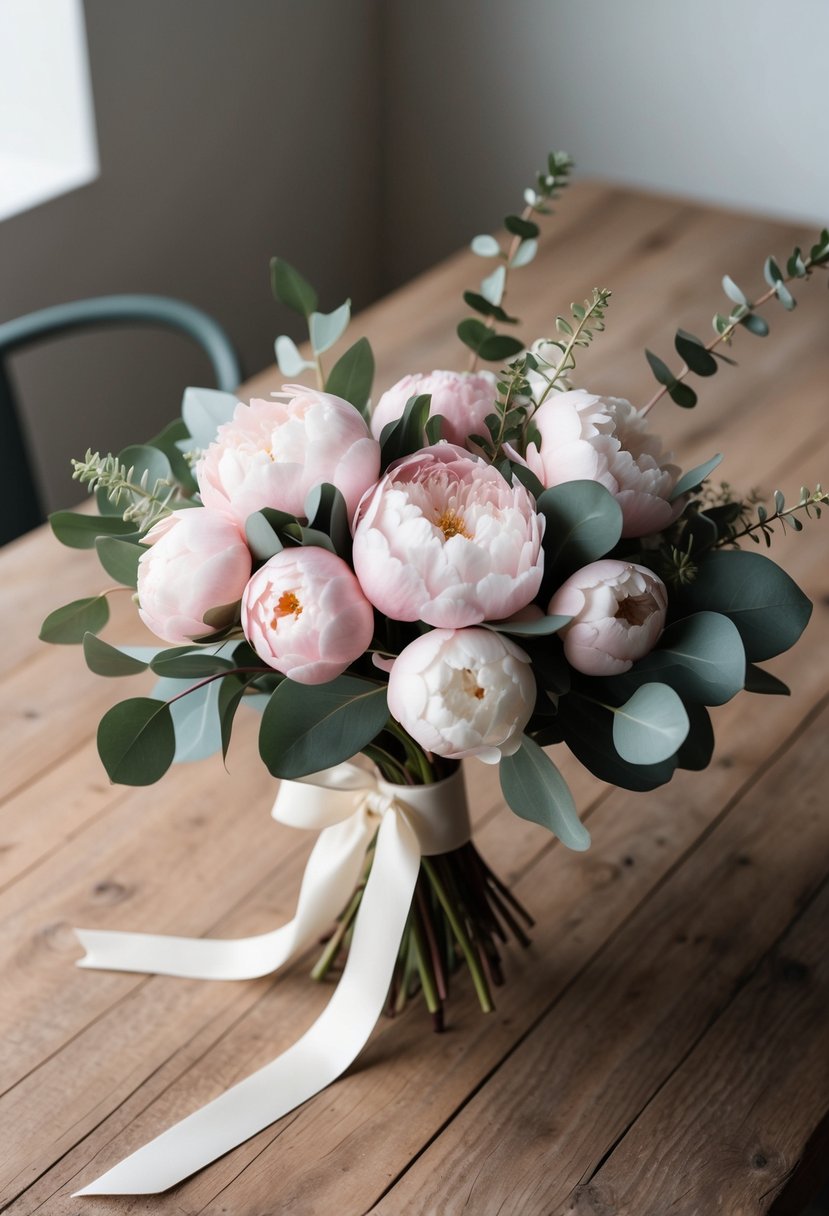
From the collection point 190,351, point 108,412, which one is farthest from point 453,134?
point 108,412

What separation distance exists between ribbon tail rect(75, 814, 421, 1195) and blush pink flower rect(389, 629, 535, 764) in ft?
0.69

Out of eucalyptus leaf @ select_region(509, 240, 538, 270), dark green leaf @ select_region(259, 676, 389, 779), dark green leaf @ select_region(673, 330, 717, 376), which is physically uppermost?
eucalyptus leaf @ select_region(509, 240, 538, 270)

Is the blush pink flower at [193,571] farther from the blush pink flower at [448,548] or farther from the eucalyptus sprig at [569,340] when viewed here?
the eucalyptus sprig at [569,340]

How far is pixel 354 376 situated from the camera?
0.77 meters

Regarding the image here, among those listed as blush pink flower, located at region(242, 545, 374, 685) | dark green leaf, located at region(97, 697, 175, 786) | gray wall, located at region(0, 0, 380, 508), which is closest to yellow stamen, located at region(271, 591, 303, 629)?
blush pink flower, located at region(242, 545, 374, 685)

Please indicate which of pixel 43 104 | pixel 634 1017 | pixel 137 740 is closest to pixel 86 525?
pixel 137 740

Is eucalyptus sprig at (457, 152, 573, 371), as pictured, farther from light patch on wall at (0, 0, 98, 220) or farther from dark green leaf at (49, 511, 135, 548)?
light patch on wall at (0, 0, 98, 220)

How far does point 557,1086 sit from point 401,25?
2.57 m

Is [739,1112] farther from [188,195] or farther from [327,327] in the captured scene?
[188,195]

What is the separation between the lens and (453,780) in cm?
82

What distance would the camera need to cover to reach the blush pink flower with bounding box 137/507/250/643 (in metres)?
0.64

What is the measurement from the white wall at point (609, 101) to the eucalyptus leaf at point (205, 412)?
A: 1.79 m

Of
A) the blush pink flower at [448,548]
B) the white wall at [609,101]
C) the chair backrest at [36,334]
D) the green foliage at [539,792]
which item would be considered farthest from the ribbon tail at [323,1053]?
the white wall at [609,101]

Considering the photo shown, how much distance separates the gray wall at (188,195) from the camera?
2.24 metres
